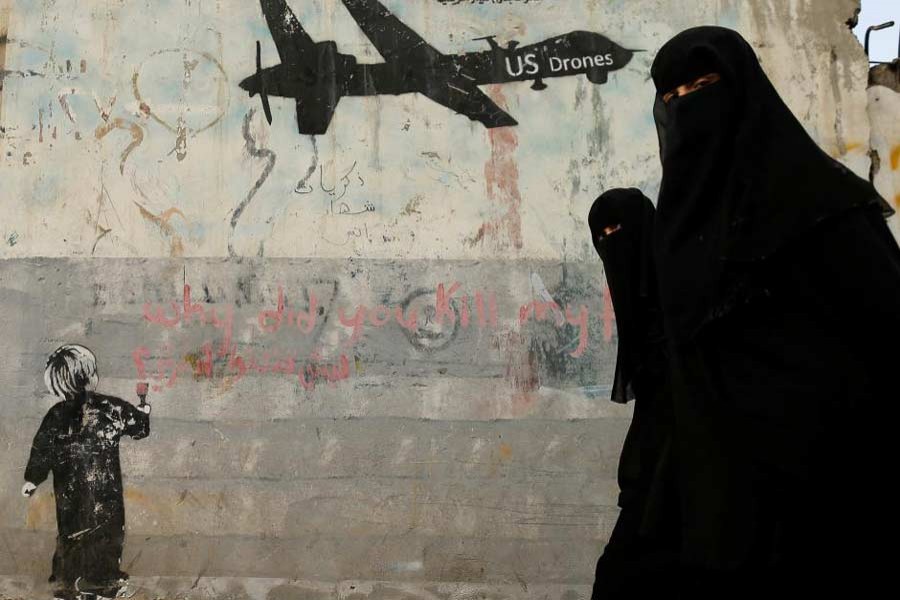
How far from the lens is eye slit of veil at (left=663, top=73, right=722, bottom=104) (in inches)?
89.0

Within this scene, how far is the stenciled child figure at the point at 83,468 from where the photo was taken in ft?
17.7

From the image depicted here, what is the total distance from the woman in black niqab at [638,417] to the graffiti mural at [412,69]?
Answer: 2706 millimetres

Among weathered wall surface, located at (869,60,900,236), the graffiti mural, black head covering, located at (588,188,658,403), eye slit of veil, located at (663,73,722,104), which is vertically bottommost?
black head covering, located at (588,188,658,403)

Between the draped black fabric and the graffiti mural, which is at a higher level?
the graffiti mural

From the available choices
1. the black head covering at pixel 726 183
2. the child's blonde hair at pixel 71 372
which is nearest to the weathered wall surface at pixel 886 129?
the black head covering at pixel 726 183

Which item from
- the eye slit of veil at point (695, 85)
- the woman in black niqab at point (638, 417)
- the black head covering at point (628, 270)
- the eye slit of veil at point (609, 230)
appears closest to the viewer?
the eye slit of veil at point (695, 85)

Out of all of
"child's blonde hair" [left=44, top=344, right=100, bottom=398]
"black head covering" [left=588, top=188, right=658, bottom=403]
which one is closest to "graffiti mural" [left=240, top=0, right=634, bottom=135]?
"child's blonde hair" [left=44, top=344, right=100, bottom=398]

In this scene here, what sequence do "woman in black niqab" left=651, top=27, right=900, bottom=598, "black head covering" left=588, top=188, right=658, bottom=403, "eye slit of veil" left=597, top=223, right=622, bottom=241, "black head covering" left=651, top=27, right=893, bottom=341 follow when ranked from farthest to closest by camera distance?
"eye slit of veil" left=597, top=223, right=622, bottom=241
"black head covering" left=588, top=188, right=658, bottom=403
"black head covering" left=651, top=27, right=893, bottom=341
"woman in black niqab" left=651, top=27, right=900, bottom=598

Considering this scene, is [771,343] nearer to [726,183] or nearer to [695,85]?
[726,183]

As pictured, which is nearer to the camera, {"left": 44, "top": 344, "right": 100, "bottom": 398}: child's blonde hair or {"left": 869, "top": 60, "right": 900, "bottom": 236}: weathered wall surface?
{"left": 44, "top": 344, "right": 100, "bottom": 398}: child's blonde hair

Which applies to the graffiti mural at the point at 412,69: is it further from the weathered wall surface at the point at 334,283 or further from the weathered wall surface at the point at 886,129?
the weathered wall surface at the point at 886,129

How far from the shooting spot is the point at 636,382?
2928 mm

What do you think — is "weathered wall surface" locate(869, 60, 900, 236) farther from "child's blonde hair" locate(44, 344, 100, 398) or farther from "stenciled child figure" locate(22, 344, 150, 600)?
"child's blonde hair" locate(44, 344, 100, 398)

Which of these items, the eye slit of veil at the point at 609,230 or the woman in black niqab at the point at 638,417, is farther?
the eye slit of veil at the point at 609,230
